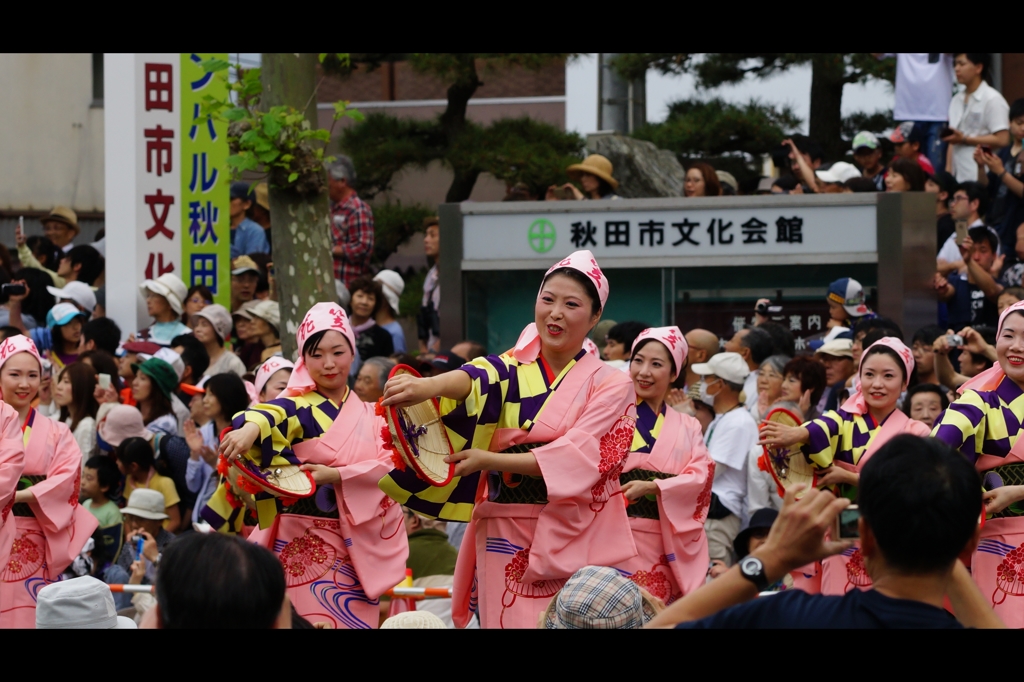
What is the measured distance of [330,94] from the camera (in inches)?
707

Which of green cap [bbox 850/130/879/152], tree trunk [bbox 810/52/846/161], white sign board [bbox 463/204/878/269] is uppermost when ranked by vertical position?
tree trunk [bbox 810/52/846/161]

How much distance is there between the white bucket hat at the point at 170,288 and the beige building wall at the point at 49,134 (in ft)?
30.7

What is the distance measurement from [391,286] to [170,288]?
5.31ft

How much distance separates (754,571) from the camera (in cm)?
253

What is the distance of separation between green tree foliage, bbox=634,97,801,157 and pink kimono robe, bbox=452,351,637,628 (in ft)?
28.8

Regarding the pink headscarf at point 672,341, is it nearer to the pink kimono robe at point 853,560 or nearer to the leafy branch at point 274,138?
the pink kimono robe at point 853,560

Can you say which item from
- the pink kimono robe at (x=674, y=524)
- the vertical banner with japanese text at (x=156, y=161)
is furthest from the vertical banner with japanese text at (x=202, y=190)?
the pink kimono robe at (x=674, y=524)

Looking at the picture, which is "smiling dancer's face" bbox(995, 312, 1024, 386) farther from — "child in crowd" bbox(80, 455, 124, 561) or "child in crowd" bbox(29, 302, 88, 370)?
"child in crowd" bbox(29, 302, 88, 370)

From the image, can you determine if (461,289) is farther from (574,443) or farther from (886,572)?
(886,572)

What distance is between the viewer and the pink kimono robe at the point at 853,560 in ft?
19.4

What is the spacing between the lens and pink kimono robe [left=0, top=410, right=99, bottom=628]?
6426 millimetres

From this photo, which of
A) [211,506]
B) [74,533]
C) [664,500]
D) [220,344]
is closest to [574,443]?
[664,500]

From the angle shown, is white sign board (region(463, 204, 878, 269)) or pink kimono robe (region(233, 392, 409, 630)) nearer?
pink kimono robe (region(233, 392, 409, 630))

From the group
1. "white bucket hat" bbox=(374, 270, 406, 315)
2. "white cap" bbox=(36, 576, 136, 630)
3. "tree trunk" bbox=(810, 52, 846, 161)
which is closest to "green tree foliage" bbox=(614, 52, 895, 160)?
"tree trunk" bbox=(810, 52, 846, 161)
